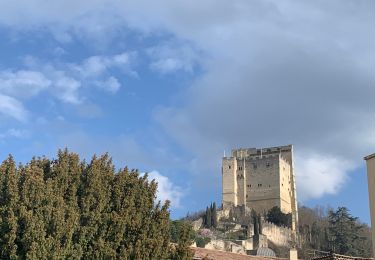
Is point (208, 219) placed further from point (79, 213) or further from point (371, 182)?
point (79, 213)

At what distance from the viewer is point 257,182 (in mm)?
130625

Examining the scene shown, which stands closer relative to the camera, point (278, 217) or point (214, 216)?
point (214, 216)

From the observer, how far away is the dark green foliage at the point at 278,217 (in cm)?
12006

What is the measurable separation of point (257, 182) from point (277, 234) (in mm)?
24018

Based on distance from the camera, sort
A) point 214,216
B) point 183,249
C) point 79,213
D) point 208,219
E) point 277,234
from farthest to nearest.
A: 1. point 277,234
2. point 214,216
3. point 208,219
4. point 183,249
5. point 79,213

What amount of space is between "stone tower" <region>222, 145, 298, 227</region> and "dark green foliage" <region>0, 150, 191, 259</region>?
4193 inches

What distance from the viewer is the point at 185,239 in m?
20.5

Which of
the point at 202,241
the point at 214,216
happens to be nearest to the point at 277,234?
the point at 214,216

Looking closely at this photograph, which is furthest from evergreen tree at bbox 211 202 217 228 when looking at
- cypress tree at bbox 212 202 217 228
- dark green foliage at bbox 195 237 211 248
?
dark green foliage at bbox 195 237 211 248

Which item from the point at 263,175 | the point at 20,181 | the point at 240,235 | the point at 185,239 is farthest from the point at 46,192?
the point at 263,175

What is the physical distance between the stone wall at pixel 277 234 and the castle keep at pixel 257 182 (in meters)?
16.8

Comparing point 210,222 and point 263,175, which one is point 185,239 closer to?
point 210,222

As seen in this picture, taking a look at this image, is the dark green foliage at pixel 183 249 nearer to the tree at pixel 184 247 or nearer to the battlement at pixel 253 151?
the tree at pixel 184 247

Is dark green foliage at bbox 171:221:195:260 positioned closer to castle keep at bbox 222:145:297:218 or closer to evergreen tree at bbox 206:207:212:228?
evergreen tree at bbox 206:207:212:228
